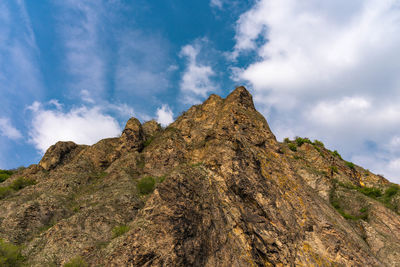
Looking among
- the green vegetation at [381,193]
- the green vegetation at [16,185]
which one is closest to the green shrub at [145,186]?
the green vegetation at [16,185]

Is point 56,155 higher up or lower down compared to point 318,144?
lower down

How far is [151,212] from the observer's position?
17.5m

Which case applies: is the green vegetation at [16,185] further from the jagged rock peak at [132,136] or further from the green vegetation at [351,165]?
the green vegetation at [351,165]

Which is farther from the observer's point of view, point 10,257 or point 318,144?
point 318,144

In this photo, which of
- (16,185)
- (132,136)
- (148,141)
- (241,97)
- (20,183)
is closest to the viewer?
(16,185)

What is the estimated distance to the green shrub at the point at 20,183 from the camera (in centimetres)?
3007

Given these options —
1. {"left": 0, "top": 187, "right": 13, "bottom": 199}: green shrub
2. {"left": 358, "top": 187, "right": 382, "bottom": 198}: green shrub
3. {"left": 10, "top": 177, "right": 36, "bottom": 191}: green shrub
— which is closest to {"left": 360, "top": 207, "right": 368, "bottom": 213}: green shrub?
{"left": 358, "top": 187, "right": 382, "bottom": 198}: green shrub

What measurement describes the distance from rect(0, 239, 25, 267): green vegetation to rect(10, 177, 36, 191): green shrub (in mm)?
16457

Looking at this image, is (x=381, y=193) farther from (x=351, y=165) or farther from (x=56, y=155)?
(x=56, y=155)

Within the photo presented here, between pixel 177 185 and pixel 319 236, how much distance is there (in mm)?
14865

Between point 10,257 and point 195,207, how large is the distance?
14172 mm

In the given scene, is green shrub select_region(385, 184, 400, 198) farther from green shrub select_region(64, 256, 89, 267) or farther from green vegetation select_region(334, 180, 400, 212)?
green shrub select_region(64, 256, 89, 267)

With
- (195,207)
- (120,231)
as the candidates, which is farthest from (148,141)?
(195,207)

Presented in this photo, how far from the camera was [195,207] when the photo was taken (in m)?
18.9
